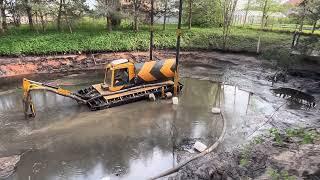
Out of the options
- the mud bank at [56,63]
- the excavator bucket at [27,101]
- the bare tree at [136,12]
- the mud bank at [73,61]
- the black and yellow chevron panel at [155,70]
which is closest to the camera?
the excavator bucket at [27,101]

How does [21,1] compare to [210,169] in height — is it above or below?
above

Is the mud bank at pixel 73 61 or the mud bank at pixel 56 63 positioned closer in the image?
the mud bank at pixel 56 63

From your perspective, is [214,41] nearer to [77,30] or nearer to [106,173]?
[77,30]

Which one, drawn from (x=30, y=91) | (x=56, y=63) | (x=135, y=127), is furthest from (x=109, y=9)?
(x=135, y=127)

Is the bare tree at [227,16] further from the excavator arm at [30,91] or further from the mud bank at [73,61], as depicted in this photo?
the excavator arm at [30,91]

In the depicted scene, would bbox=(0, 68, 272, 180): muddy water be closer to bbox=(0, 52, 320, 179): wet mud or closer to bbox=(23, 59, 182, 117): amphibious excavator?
bbox=(0, 52, 320, 179): wet mud

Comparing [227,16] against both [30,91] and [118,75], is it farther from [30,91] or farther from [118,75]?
[30,91]

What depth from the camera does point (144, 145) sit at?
408 inches

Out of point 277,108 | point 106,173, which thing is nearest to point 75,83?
point 106,173

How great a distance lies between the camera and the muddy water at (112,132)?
29.8 feet

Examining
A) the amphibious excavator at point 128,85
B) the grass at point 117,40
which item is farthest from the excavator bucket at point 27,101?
the grass at point 117,40

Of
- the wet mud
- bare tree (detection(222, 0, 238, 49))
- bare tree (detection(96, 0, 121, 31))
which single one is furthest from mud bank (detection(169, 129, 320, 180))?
bare tree (detection(222, 0, 238, 49))

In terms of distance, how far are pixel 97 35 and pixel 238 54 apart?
10613mm

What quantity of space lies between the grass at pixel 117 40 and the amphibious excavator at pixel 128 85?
6050mm
